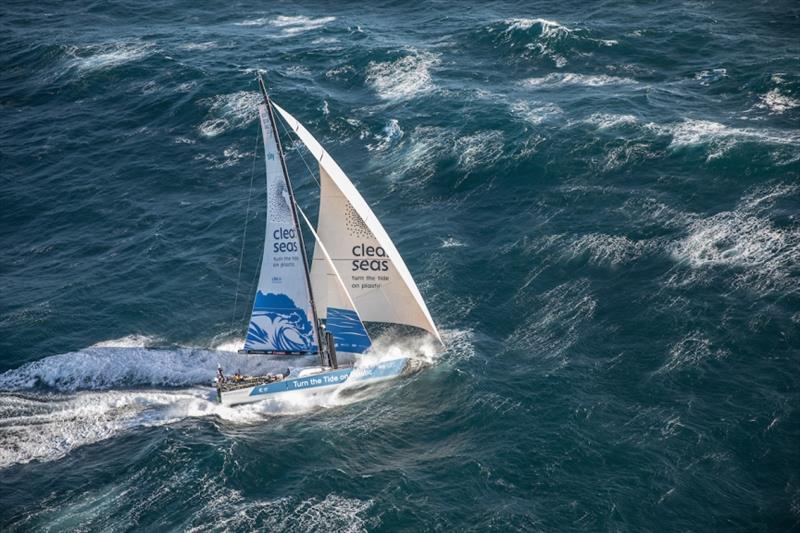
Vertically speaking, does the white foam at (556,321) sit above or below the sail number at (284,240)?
below

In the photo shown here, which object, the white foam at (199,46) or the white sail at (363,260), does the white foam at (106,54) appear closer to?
the white foam at (199,46)

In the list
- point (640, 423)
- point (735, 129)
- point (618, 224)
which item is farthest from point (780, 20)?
point (640, 423)

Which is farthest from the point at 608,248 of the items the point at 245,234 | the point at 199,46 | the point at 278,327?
the point at 199,46

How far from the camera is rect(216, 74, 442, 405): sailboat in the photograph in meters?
53.1

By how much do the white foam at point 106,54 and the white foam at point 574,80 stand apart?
174 ft

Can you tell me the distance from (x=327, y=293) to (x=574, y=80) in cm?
4897

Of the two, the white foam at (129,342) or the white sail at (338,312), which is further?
the white foam at (129,342)

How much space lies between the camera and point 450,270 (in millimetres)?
66062

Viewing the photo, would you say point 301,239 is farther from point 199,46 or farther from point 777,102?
point 199,46

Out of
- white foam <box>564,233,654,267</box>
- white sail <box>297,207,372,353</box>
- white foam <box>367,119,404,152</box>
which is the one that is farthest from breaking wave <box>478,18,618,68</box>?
white sail <box>297,207,372,353</box>

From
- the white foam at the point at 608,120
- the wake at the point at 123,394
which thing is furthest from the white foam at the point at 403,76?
the wake at the point at 123,394

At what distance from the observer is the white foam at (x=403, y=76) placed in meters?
92.2

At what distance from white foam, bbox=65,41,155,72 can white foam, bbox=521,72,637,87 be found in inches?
2092

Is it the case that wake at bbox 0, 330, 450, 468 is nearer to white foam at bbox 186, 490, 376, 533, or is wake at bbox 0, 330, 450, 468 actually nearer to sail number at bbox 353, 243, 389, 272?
sail number at bbox 353, 243, 389, 272
